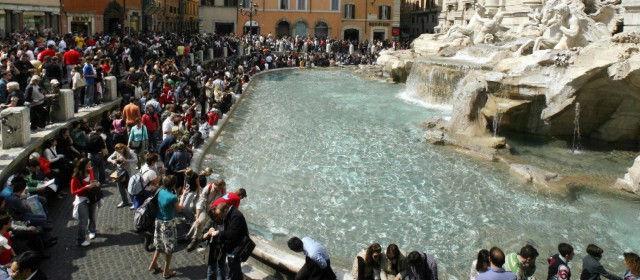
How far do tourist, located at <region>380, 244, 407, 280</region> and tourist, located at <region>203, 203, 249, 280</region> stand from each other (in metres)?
1.56

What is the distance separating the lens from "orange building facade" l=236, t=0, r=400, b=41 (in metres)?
49.8

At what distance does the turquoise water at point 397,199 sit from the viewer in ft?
27.8

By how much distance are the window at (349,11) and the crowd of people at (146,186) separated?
3435 cm

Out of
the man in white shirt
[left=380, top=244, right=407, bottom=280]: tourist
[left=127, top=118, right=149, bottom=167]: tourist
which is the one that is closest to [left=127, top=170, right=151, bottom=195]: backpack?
[left=127, top=118, right=149, bottom=167]: tourist

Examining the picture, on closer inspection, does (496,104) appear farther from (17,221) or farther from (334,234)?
(17,221)

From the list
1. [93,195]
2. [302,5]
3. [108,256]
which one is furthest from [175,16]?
[108,256]

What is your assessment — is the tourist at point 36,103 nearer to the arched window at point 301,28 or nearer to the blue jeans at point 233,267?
the blue jeans at point 233,267

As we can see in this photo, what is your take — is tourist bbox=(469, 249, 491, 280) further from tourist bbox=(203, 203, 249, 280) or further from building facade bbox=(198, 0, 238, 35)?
building facade bbox=(198, 0, 238, 35)

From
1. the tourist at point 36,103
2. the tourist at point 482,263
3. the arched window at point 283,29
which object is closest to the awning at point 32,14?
the tourist at point 36,103

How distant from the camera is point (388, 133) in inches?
618

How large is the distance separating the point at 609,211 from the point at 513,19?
20.1 m

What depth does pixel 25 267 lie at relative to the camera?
4.94 m

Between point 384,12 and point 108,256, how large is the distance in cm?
4649

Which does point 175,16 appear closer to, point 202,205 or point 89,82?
point 89,82
